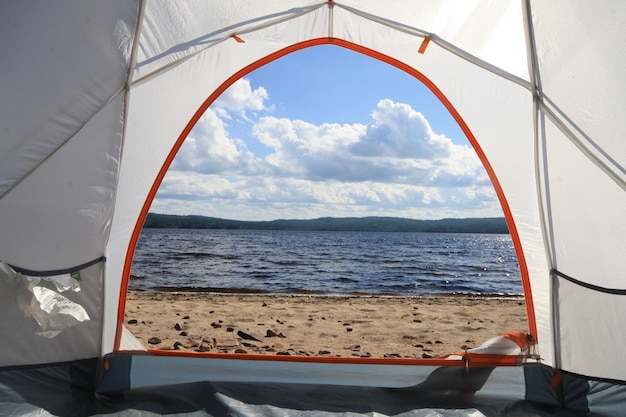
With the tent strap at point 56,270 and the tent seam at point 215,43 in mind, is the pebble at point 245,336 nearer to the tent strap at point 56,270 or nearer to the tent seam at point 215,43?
the tent strap at point 56,270

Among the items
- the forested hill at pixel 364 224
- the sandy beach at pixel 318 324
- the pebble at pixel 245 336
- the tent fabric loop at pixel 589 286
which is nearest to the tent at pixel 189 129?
the tent fabric loop at pixel 589 286

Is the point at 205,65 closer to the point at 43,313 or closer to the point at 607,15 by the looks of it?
the point at 43,313

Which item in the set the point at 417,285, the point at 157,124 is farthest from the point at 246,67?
the point at 417,285

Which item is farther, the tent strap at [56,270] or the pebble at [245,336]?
the pebble at [245,336]

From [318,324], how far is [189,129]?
4200 millimetres

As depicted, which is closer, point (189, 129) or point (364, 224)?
point (189, 129)

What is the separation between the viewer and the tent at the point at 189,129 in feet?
9.17

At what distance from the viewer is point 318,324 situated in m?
7.21

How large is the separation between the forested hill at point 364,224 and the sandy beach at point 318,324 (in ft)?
188

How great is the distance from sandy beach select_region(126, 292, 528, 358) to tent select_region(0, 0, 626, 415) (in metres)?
1.41

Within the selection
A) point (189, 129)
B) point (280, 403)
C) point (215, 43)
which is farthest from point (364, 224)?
point (280, 403)

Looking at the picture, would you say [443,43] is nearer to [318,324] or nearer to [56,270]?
[56,270]

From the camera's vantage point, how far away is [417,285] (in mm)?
16922

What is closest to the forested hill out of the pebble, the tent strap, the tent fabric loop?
the pebble
